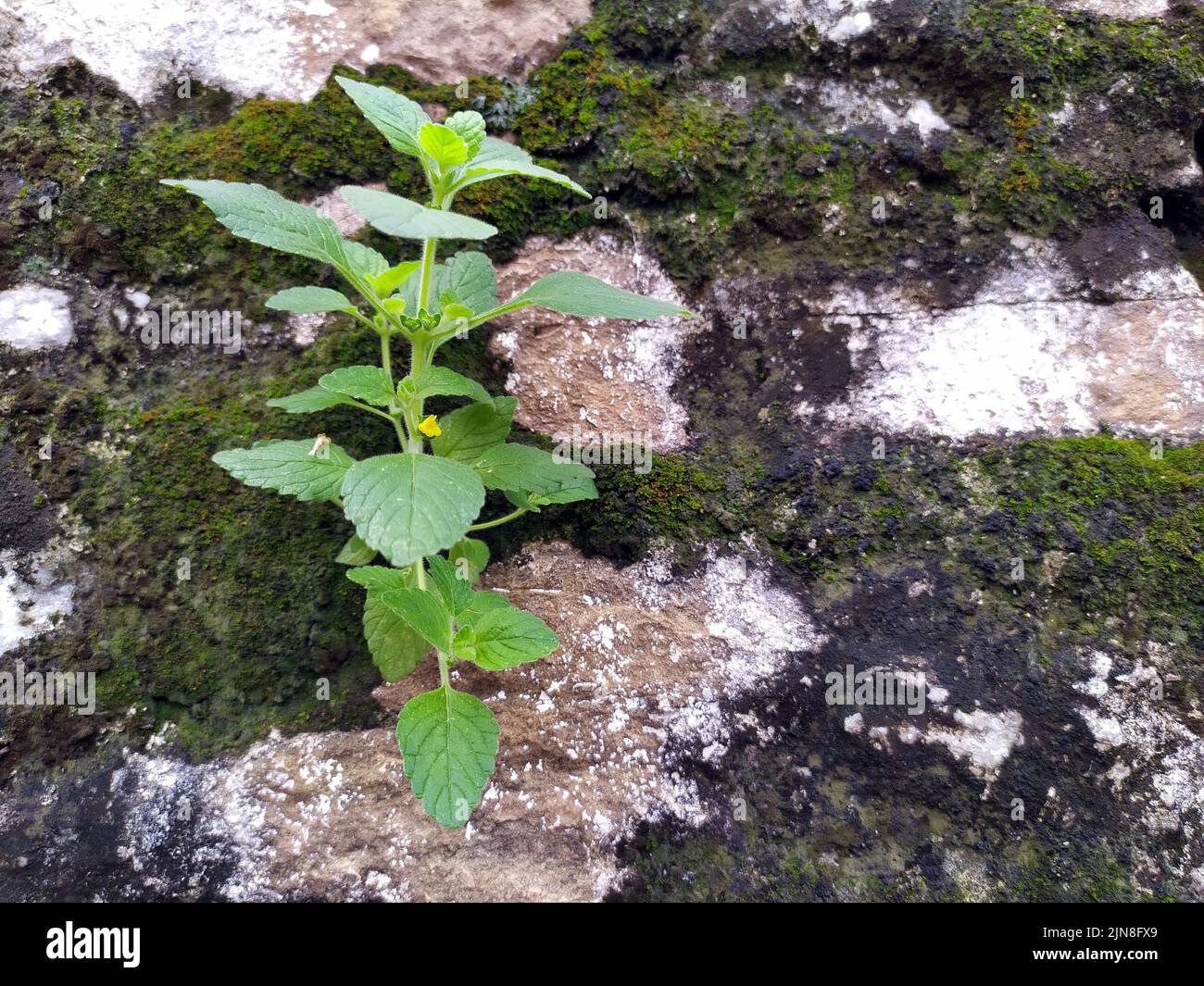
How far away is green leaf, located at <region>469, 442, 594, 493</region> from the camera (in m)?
1.90

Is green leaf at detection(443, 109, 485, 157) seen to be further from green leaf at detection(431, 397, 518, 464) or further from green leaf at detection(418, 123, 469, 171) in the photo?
green leaf at detection(431, 397, 518, 464)

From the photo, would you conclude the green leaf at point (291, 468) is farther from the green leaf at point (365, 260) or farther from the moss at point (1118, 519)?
the moss at point (1118, 519)

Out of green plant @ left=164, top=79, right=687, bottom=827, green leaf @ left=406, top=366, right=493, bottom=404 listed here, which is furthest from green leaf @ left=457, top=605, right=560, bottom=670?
green leaf @ left=406, top=366, right=493, bottom=404

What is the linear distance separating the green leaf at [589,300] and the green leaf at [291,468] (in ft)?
2.06

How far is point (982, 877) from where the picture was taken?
1.86 m

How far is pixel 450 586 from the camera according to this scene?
6.10 feet

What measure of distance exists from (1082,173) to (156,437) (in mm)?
3146

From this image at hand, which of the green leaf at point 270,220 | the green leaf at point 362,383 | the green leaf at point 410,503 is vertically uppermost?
the green leaf at point 270,220

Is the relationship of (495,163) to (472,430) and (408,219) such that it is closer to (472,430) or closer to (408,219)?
(408,219)

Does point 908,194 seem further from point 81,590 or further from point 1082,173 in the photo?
point 81,590
